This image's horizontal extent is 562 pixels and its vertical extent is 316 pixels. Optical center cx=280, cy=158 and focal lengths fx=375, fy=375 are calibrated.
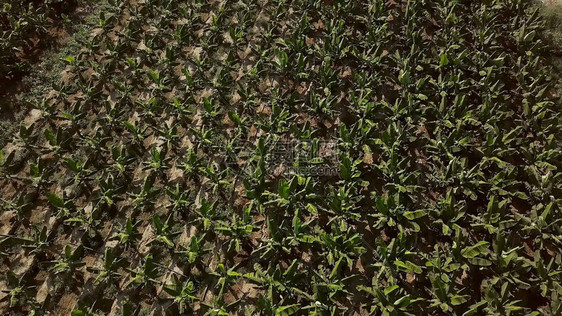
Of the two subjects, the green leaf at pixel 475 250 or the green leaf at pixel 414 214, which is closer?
the green leaf at pixel 475 250

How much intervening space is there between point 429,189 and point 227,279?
3.09 m

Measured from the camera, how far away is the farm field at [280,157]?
15.0ft

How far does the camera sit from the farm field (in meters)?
4.56

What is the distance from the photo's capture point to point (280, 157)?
5711 mm

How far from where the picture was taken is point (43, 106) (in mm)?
5973

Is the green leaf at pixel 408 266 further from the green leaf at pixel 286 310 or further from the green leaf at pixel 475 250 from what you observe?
the green leaf at pixel 286 310

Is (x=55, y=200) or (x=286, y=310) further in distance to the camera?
(x=55, y=200)

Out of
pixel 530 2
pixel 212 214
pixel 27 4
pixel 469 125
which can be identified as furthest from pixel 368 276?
pixel 27 4

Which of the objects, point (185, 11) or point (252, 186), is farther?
point (185, 11)

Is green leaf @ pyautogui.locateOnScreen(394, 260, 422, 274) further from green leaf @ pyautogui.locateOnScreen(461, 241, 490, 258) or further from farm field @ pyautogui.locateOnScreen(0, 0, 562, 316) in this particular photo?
green leaf @ pyautogui.locateOnScreen(461, 241, 490, 258)

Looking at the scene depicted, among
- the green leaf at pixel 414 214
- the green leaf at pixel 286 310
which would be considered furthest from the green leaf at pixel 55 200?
the green leaf at pixel 414 214

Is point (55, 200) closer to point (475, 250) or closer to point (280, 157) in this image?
point (280, 157)

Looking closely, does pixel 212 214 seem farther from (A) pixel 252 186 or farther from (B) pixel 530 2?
(B) pixel 530 2

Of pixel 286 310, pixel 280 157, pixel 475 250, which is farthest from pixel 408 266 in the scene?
pixel 280 157
